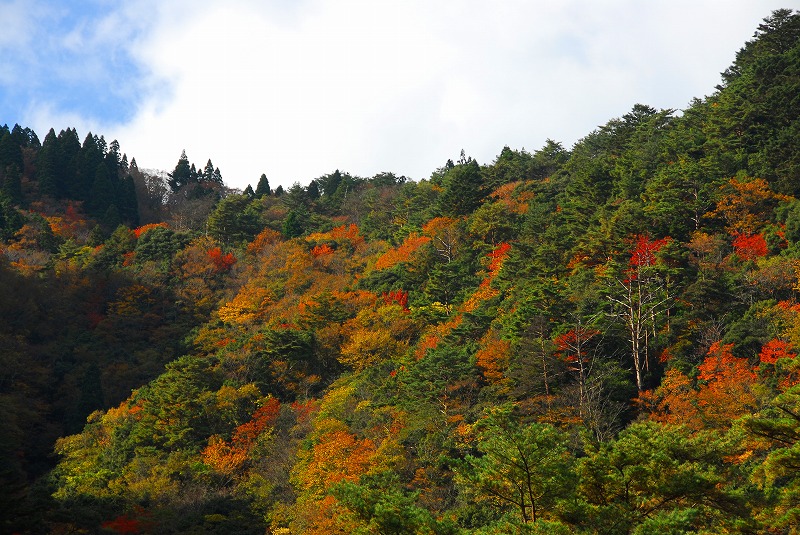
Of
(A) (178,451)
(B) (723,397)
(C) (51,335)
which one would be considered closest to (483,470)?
(B) (723,397)

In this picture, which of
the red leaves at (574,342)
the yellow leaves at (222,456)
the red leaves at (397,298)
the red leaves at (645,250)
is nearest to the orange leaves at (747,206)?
the red leaves at (645,250)

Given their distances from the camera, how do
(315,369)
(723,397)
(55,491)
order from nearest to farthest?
(723,397)
(55,491)
(315,369)

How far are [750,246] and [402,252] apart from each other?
29.0 metres

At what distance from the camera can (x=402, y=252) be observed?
2530 inches

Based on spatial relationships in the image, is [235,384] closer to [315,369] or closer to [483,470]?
[315,369]

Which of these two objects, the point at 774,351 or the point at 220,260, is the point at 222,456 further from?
the point at 220,260

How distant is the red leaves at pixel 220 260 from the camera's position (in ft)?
231

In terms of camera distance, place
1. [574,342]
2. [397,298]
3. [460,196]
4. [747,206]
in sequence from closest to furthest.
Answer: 1. [574,342]
2. [747,206]
3. [397,298]
4. [460,196]

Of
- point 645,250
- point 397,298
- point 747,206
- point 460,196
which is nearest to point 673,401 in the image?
point 645,250

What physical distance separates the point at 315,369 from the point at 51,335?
21.2 meters

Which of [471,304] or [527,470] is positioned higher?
[471,304]

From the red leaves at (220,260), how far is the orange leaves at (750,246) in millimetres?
44145

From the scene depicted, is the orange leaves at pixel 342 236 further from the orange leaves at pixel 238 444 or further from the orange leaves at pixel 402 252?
the orange leaves at pixel 238 444

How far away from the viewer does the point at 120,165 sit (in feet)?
338
